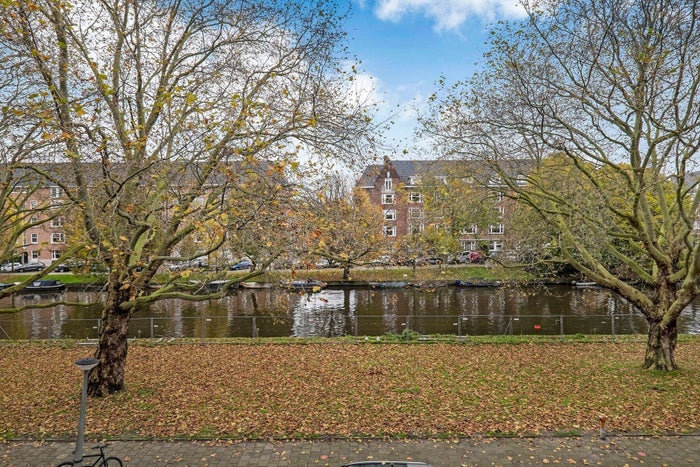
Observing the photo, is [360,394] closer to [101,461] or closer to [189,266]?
[101,461]

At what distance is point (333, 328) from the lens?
21875mm

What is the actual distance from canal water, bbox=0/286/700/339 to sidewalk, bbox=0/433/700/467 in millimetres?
8795

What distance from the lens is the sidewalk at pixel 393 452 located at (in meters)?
7.02

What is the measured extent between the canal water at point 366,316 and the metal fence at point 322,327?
0.05 m

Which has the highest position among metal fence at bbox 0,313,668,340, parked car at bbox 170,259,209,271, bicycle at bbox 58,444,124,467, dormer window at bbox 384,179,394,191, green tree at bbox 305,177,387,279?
dormer window at bbox 384,179,394,191

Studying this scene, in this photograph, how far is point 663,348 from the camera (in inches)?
452

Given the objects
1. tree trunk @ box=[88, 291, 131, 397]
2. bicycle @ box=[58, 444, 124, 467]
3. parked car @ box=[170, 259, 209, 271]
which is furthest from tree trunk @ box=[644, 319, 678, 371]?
tree trunk @ box=[88, 291, 131, 397]

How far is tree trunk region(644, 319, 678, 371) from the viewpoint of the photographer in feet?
37.5

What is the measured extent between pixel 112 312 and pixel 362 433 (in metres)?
6.57

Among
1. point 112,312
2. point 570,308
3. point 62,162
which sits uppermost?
point 62,162

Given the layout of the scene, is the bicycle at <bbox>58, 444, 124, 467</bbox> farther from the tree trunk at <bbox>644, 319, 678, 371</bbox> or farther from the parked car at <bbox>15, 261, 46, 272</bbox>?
the parked car at <bbox>15, 261, 46, 272</bbox>

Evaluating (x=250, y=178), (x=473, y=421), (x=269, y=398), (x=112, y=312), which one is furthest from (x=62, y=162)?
(x=473, y=421)

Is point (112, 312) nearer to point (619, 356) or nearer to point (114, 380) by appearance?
point (114, 380)

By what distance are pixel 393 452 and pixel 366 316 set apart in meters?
13.1
